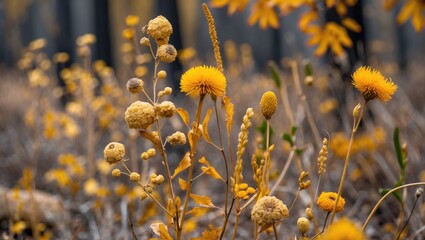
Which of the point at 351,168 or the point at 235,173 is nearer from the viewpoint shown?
the point at 235,173

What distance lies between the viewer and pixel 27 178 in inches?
63.5

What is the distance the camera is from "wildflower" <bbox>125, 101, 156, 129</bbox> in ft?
2.38

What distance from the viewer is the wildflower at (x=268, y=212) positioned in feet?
2.26

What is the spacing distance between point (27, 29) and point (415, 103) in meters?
17.0

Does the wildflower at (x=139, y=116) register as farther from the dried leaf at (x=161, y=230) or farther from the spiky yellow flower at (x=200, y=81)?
the dried leaf at (x=161, y=230)

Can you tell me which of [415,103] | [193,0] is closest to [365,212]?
[415,103]

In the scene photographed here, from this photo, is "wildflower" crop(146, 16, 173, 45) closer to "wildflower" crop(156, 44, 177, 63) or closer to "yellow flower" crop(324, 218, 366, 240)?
"wildflower" crop(156, 44, 177, 63)

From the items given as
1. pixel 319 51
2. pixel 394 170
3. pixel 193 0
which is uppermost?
pixel 193 0

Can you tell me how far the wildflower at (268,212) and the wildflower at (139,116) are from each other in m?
0.19

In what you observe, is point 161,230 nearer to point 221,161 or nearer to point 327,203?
point 327,203

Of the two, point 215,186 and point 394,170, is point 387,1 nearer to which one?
point 394,170

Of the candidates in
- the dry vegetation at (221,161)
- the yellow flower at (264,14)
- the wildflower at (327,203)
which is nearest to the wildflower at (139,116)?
the dry vegetation at (221,161)

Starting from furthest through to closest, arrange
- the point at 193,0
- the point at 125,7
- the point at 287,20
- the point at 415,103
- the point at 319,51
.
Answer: the point at 193,0
the point at 287,20
the point at 125,7
the point at 415,103
the point at 319,51

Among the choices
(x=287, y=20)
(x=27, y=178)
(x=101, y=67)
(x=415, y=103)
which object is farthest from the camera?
(x=287, y=20)
